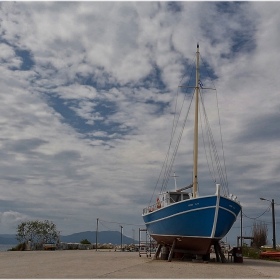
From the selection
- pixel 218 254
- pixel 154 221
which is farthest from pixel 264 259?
pixel 154 221

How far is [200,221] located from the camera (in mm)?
25891

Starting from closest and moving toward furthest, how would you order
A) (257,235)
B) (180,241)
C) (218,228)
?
(218,228) < (180,241) < (257,235)

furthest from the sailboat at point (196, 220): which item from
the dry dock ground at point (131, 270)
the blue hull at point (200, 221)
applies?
the dry dock ground at point (131, 270)

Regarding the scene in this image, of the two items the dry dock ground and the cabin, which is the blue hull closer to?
the dry dock ground

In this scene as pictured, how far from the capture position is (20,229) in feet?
194

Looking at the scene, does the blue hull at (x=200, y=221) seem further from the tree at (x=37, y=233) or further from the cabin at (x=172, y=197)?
the tree at (x=37, y=233)

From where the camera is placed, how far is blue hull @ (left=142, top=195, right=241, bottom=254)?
2553cm

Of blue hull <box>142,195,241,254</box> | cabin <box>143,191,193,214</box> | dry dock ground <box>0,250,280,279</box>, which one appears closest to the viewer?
dry dock ground <box>0,250,280,279</box>

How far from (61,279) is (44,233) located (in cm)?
4767

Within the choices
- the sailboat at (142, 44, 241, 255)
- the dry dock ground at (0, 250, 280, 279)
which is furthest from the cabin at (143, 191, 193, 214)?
the dry dock ground at (0, 250, 280, 279)

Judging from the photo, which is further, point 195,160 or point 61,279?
point 195,160

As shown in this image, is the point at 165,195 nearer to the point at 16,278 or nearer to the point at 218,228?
the point at 218,228

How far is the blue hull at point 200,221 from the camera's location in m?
25.5

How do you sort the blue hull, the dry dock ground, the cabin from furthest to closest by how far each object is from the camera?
1. the cabin
2. the blue hull
3. the dry dock ground
